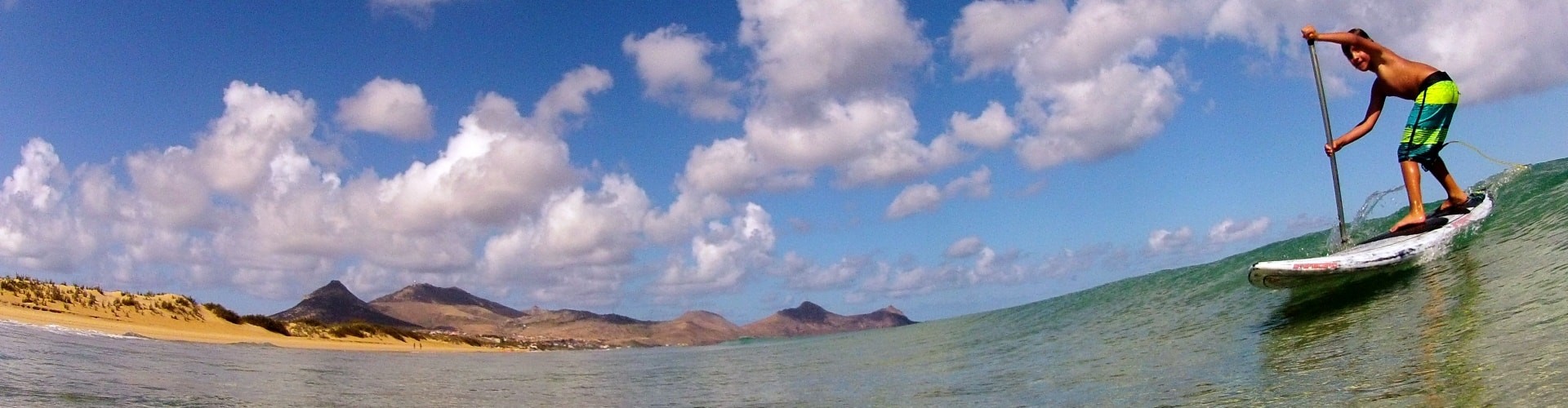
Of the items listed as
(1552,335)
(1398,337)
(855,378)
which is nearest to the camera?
(1552,335)

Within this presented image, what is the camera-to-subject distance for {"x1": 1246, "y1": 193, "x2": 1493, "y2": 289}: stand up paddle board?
8.92m

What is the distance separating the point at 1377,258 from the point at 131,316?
1082 inches

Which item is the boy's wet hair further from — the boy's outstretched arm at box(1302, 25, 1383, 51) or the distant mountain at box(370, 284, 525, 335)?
the distant mountain at box(370, 284, 525, 335)

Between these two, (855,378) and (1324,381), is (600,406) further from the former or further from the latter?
(1324,381)

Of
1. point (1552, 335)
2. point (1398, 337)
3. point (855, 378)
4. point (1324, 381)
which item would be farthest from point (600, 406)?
point (1552, 335)

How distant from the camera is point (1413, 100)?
9.06 metres

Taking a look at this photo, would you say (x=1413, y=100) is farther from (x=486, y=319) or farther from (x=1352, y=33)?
(x=486, y=319)

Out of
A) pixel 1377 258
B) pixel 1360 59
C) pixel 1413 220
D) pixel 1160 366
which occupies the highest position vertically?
pixel 1360 59

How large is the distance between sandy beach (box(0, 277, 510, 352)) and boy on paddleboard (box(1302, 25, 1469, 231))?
69.4 ft

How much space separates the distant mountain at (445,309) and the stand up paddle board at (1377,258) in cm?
6172

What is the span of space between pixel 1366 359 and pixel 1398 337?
886mm

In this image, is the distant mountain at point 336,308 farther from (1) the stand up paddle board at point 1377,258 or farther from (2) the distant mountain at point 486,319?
(1) the stand up paddle board at point 1377,258

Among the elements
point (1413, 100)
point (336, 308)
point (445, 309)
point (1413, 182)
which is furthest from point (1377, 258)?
point (445, 309)

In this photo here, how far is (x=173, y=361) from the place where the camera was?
416 inches
